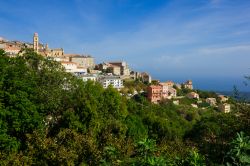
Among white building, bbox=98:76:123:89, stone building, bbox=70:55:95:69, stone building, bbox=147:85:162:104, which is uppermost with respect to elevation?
stone building, bbox=70:55:95:69

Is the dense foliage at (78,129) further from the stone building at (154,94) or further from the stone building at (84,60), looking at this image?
the stone building at (84,60)

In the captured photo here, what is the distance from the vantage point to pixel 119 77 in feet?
276

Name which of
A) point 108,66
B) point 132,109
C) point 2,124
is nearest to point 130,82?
point 108,66

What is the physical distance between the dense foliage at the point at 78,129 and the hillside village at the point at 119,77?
41.1m

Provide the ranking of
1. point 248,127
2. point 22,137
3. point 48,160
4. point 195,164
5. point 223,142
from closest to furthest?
1. point 195,164
2. point 223,142
3. point 248,127
4. point 48,160
5. point 22,137

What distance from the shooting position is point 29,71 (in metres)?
24.6

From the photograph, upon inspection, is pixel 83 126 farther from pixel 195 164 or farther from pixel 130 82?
pixel 130 82

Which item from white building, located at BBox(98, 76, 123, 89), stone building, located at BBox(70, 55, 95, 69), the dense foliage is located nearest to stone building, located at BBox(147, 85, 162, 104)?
white building, located at BBox(98, 76, 123, 89)

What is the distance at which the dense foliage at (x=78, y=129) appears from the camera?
784 cm

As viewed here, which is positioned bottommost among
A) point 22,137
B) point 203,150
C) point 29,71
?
point 22,137

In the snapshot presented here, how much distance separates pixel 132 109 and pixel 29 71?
2085cm

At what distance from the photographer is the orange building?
268 feet

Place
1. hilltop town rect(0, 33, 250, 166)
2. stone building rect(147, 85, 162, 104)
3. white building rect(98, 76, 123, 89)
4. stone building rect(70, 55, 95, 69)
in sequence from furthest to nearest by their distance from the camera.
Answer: stone building rect(70, 55, 95, 69) < stone building rect(147, 85, 162, 104) < white building rect(98, 76, 123, 89) < hilltop town rect(0, 33, 250, 166)

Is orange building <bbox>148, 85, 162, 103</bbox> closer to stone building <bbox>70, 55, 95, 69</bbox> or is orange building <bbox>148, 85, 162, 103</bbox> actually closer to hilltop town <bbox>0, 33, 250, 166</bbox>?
stone building <bbox>70, 55, 95, 69</bbox>
